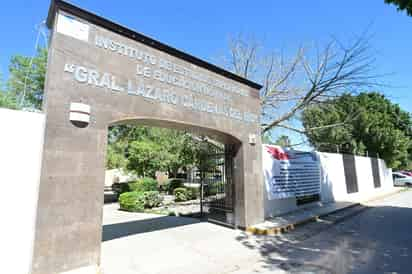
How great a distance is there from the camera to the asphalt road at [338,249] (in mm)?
4453

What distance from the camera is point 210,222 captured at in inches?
320

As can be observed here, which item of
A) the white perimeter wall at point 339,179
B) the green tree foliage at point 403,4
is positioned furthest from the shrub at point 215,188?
the white perimeter wall at point 339,179

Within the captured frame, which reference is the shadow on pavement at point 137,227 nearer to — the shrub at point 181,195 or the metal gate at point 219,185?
the metal gate at point 219,185

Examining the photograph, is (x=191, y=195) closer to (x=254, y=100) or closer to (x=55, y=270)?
(x=254, y=100)

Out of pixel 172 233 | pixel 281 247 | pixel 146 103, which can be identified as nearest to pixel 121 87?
pixel 146 103

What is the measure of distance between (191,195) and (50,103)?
1317cm

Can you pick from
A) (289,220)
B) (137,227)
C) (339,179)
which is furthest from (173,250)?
(339,179)

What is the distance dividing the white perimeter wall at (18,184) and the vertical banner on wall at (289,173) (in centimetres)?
694

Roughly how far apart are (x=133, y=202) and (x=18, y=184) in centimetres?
846

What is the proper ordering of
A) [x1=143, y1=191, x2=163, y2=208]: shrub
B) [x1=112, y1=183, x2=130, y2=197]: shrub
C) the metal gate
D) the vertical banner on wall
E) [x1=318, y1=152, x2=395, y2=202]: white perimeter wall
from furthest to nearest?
[x1=112, y1=183, x2=130, y2=197]: shrub
[x1=318, y1=152, x2=395, y2=202]: white perimeter wall
[x1=143, y1=191, x2=163, y2=208]: shrub
the vertical banner on wall
the metal gate

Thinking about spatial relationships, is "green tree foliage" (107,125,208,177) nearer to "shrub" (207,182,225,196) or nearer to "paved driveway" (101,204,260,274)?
"shrub" (207,182,225,196)

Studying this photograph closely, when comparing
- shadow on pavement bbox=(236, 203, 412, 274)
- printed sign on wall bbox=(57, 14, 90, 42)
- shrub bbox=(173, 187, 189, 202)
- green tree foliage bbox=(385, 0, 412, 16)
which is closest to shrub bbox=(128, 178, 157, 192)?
Answer: shrub bbox=(173, 187, 189, 202)

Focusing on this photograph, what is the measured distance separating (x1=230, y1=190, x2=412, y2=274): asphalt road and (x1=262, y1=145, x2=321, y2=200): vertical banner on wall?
65.9 inches

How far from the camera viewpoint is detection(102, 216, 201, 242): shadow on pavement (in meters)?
6.71
